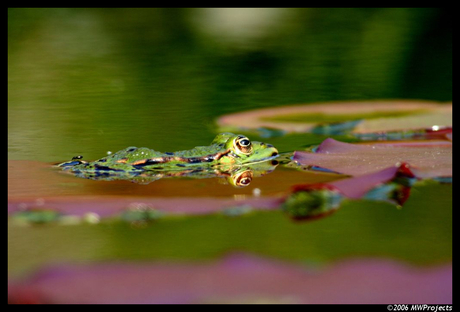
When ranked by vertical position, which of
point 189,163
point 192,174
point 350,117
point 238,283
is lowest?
point 238,283

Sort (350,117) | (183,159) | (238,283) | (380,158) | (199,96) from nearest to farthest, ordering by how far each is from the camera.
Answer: (238,283)
(380,158)
(183,159)
(350,117)
(199,96)

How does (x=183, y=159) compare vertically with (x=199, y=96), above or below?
below

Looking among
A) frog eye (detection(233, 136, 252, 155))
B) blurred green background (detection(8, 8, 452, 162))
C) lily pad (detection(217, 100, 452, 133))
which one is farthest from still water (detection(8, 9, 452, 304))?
frog eye (detection(233, 136, 252, 155))

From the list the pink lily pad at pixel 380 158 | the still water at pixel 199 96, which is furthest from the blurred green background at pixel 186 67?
the pink lily pad at pixel 380 158

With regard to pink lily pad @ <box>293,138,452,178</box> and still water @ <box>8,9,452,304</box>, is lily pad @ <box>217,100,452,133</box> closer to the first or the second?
still water @ <box>8,9,452,304</box>

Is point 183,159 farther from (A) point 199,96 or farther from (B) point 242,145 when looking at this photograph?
(A) point 199,96

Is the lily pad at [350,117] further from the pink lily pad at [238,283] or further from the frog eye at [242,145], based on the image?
the pink lily pad at [238,283]

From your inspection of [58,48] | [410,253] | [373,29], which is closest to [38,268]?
[410,253]

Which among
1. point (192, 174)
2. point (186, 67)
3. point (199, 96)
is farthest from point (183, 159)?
point (186, 67)
